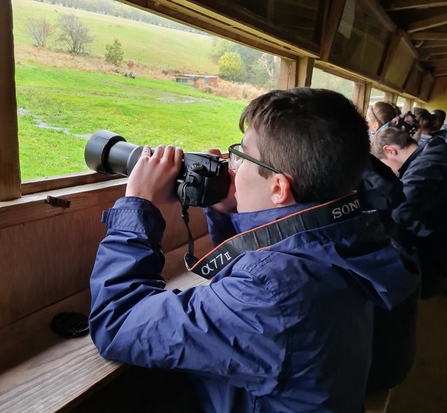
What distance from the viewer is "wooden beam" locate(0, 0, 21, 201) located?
2.59 feet

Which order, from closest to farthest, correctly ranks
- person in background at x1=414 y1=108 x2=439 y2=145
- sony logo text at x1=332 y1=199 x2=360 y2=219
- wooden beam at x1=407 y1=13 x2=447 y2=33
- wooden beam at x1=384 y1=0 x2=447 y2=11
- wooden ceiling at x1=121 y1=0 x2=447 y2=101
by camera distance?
1. sony logo text at x1=332 y1=199 x2=360 y2=219
2. wooden ceiling at x1=121 y1=0 x2=447 y2=101
3. wooden beam at x1=384 y1=0 x2=447 y2=11
4. wooden beam at x1=407 y1=13 x2=447 y2=33
5. person in background at x1=414 y1=108 x2=439 y2=145

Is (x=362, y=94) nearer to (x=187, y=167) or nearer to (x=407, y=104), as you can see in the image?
(x=407, y=104)

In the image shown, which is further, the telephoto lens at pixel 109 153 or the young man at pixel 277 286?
the telephoto lens at pixel 109 153

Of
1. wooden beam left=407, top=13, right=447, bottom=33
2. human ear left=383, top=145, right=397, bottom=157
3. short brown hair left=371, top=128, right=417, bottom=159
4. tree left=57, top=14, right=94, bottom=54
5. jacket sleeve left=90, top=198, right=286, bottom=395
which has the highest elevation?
wooden beam left=407, top=13, right=447, bottom=33

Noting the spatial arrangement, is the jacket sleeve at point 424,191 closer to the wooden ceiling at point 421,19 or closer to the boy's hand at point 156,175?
the wooden ceiling at point 421,19

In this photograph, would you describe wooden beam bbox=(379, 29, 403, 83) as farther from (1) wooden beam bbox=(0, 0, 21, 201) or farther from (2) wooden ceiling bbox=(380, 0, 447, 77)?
(1) wooden beam bbox=(0, 0, 21, 201)

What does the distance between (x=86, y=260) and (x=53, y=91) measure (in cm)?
44

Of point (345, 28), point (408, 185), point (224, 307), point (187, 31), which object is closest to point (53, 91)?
point (187, 31)

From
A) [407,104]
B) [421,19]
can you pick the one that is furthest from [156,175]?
[407,104]

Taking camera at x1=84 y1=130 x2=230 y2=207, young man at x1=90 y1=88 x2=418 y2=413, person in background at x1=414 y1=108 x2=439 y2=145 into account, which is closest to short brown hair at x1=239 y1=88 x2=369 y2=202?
young man at x1=90 y1=88 x2=418 y2=413

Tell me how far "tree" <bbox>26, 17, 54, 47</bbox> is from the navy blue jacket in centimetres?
57

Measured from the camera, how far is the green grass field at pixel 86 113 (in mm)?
960

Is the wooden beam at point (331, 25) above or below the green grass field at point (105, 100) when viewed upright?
above

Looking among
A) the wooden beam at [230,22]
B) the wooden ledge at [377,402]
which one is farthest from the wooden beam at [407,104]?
the wooden ledge at [377,402]
